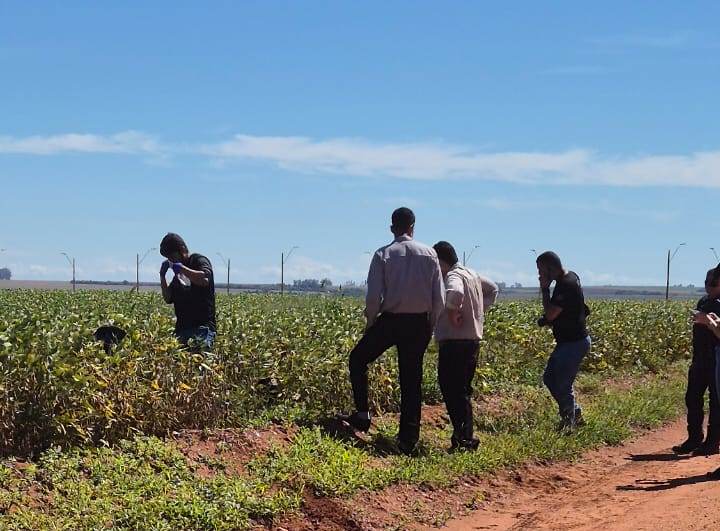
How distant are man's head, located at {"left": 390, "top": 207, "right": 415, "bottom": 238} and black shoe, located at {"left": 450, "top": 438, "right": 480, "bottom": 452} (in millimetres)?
2028

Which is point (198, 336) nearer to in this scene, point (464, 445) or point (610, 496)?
point (464, 445)

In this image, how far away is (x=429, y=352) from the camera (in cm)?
1342

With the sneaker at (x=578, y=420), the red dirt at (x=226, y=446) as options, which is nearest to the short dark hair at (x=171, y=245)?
the red dirt at (x=226, y=446)

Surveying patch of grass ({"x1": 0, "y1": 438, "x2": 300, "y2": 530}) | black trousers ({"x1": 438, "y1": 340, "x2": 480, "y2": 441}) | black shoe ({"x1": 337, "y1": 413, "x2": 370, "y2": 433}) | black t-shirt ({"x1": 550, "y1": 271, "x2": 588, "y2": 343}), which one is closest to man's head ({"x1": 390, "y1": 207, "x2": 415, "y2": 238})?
black trousers ({"x1": 438, "y1": 340, "x2": 480, "y2": 441})

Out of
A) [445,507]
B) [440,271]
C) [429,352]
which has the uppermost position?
[440,271]

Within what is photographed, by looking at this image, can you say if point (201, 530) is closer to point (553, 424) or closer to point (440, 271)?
point (440, 271)

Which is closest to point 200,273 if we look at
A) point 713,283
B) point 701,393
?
point 713,283

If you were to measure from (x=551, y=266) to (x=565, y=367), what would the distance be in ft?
3.43

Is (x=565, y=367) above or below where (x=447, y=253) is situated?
below

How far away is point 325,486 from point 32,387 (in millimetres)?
2301

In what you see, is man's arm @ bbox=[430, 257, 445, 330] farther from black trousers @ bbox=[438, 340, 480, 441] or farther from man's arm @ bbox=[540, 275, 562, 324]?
man's arm @ bbox=[540, 275, 562, 324]

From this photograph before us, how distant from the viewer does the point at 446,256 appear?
938cm

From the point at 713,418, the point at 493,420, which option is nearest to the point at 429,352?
the point at 493,420

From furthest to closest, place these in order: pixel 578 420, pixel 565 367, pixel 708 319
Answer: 1. pixel 578 420
2. pixel 565 367
3. pixel 708 319
